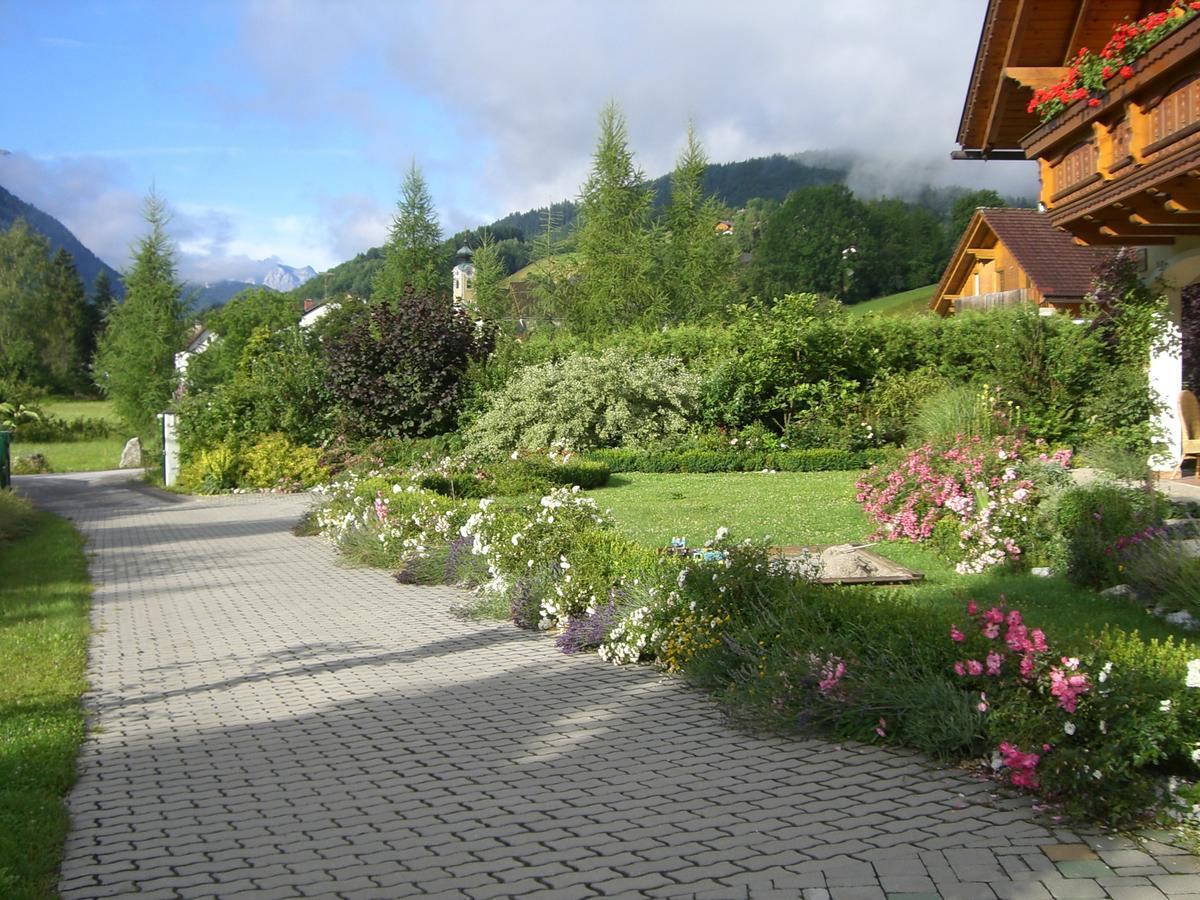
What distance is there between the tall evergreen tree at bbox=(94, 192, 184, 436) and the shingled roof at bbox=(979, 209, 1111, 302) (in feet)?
88.0

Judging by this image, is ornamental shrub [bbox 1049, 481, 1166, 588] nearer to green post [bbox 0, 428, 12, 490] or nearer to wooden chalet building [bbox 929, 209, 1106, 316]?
green post [bbox 0, 428, 12, 490]

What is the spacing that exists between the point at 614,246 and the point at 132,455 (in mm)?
18277

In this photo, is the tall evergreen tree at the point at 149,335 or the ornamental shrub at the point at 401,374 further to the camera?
the tall evergreen tree at the point at 149,335

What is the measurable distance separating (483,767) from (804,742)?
1.61 m

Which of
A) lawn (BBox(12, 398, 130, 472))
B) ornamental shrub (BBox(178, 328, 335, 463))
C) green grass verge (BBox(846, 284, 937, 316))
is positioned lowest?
lawn (BBox(12, 398, 130, 472))

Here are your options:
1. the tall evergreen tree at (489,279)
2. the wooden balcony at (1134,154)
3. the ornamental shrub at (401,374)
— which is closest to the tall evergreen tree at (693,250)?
the tall evergreen tree at (489,279)

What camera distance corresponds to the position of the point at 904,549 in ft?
32.5

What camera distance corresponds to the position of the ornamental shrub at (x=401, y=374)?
2222 centimetres

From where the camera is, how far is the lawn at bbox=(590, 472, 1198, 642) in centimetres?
695

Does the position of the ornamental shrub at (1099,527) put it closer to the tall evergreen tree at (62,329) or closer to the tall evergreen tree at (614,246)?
the tall evergreen tree at (614,246)

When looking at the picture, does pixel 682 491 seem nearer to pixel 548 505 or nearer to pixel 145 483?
pixel 548 505

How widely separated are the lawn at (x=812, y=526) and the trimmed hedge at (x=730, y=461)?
0.52 metres

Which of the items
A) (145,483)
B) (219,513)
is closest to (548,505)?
(219,513)

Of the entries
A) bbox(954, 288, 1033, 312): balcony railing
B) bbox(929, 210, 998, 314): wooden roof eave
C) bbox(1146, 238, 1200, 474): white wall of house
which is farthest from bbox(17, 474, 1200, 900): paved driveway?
bbox(929, 210, 998, 314): wooden roof eave
